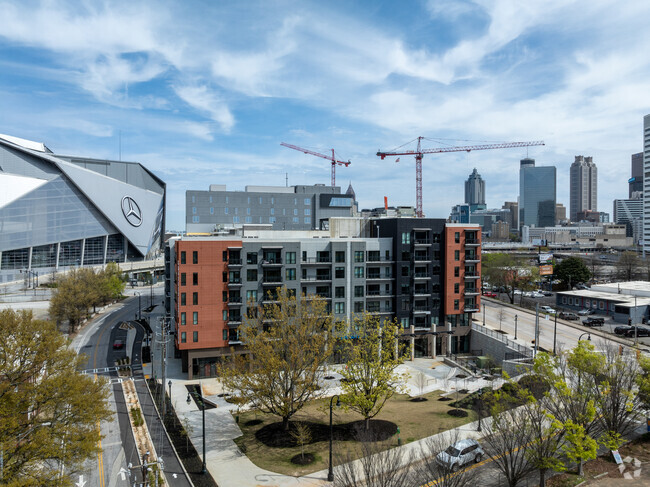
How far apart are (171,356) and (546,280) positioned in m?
111

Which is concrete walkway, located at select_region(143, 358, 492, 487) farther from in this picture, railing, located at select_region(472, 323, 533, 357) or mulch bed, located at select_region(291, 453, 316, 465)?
railing, located at select_region(472, 323, 533, 357)

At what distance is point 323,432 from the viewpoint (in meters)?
44.8

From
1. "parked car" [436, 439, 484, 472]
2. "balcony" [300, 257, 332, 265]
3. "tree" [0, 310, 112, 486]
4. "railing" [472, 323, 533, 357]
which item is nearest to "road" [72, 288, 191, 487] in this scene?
"tree" [0, 310, 112, 486]

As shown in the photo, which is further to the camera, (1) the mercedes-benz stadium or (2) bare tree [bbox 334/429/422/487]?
(1) the mercedes-benz stadium

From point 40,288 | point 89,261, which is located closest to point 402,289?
point 40,288

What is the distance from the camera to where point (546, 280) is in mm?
136500

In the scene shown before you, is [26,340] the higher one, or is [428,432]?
[26,340]

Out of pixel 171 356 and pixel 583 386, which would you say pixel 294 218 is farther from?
pixel 583 386

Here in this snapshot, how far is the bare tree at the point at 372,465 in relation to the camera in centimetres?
2602

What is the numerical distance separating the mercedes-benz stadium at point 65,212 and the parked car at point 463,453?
13199cm

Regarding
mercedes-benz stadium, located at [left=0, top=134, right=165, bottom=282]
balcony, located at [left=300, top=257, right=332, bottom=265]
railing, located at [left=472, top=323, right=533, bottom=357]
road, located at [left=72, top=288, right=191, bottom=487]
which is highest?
mercedes-benz stadium, located at [left=0, top=134, right=165, bottom=282]

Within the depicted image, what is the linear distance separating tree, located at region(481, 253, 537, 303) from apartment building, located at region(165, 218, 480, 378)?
39.4 metres

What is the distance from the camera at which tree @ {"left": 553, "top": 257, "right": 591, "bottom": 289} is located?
392ft

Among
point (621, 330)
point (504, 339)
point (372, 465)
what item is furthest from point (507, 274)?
point (372, 465)
